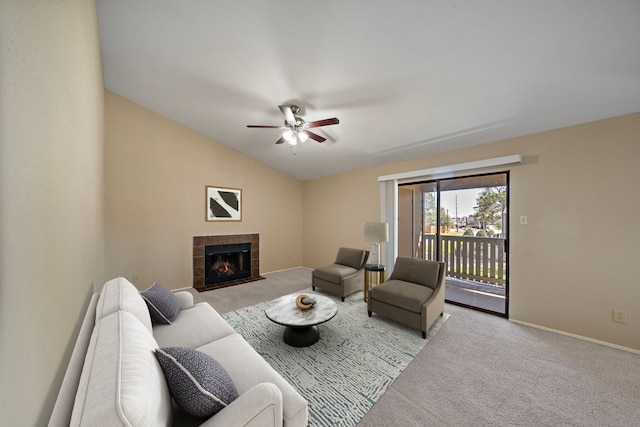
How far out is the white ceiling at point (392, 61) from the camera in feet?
5.15

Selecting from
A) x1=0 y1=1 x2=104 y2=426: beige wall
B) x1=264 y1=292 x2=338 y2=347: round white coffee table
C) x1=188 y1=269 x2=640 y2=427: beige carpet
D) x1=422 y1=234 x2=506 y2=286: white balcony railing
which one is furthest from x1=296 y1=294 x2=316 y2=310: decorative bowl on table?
x1=422 y1=234 x2=506 y2=286: white balcony railing

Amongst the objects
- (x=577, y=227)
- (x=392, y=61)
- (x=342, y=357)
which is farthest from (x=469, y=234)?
(x=392, y=61)

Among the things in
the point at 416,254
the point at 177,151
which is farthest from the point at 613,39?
the point at 177,151

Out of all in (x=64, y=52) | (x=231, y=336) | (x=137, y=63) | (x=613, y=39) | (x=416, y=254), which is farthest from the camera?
(x=416, y=254)

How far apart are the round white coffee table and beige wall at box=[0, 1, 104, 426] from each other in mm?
1488

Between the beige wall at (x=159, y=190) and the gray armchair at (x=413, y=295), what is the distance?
3.26m

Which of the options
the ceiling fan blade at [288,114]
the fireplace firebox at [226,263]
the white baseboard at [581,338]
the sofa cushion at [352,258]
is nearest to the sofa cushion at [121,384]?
the ceiling fan blade at [288,114]

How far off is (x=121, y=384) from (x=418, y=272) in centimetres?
306

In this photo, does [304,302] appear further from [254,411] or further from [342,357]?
[254,411]

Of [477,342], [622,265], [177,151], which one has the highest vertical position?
[177,151]

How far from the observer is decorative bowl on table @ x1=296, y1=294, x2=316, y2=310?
2.43 m

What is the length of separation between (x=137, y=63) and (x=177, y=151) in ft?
5.16

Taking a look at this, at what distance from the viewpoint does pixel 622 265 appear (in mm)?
2312

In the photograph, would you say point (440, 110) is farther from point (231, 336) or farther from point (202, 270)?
point (202, 270)
